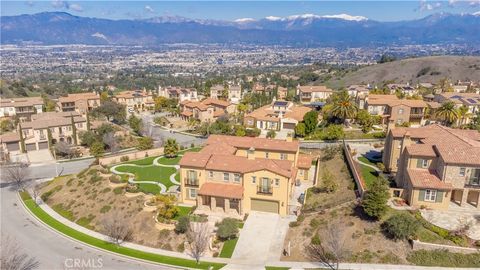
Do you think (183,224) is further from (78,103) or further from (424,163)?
(78,103)

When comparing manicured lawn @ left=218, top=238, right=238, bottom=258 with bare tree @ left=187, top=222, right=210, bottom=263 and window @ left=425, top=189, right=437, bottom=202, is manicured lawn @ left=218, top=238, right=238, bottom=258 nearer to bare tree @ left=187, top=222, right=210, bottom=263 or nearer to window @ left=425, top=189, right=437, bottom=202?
bare tree @ left=187, top=222, right=210, bottom=263

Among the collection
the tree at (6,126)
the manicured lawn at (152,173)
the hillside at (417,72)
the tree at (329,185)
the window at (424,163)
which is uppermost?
the hillside at (417,72)

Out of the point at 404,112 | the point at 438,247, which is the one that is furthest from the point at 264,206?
the point at 404,112

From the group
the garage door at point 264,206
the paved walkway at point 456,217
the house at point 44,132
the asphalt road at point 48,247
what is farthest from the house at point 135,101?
the paved walkway at point 456,217

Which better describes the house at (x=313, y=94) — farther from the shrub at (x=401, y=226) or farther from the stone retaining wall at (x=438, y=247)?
the stone retaining wall at (x=438, y=247)

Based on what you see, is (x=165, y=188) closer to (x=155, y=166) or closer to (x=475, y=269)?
(x=155, y=166)

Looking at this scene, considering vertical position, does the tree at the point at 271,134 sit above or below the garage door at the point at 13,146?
above

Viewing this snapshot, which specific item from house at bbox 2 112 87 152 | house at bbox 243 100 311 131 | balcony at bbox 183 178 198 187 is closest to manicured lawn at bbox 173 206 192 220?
balcony at bbox 183 178 198 187
